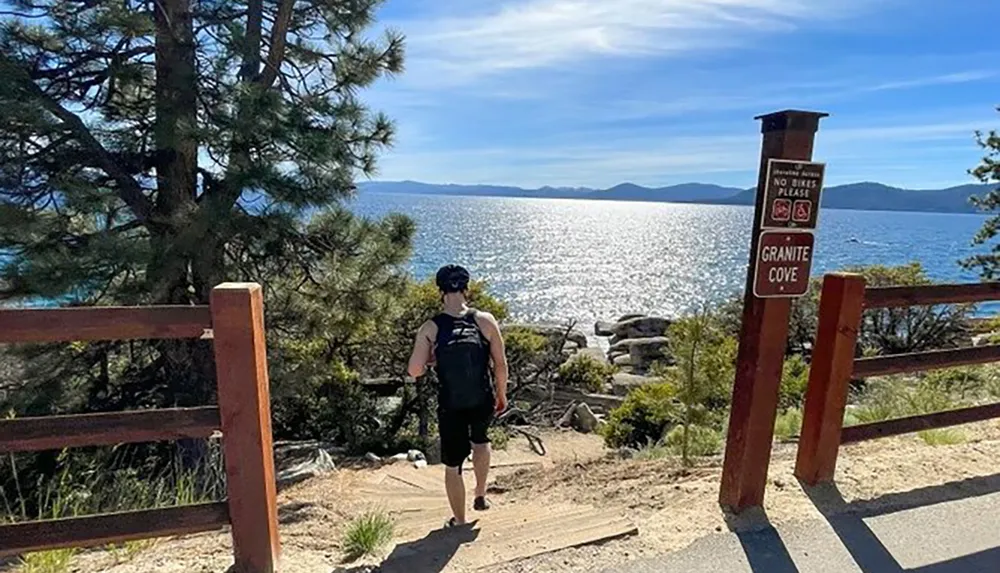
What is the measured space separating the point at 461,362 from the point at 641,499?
1451mm

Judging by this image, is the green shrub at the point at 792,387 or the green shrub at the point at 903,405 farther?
the green shrub at the point at 792,387

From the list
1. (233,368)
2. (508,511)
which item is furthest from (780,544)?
(233,368)

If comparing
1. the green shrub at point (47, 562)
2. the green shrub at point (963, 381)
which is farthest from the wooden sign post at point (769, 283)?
the green shrub at point (963, 381)

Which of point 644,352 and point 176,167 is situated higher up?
point 176,167

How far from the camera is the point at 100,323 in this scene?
101 inches

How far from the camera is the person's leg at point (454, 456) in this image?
3770 millimetres

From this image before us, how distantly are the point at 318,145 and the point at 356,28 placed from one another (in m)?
1.85

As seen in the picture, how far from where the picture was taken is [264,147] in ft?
21.2

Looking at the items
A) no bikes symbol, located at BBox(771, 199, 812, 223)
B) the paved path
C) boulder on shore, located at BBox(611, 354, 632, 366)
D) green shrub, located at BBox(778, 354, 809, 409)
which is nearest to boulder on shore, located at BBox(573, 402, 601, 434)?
green shrub, located at BBox(778, 354, 809, 409)

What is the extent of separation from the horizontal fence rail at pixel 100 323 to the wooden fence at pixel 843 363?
3.20m

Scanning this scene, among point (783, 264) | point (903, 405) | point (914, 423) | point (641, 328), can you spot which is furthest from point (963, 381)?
point (641, 328)

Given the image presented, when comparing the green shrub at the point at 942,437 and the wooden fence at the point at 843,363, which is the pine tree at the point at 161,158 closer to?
the wooden fence at the point at 843,363

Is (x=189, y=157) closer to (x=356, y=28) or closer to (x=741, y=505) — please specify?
(x=356, y=28)

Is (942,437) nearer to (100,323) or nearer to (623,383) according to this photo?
(100,323)
